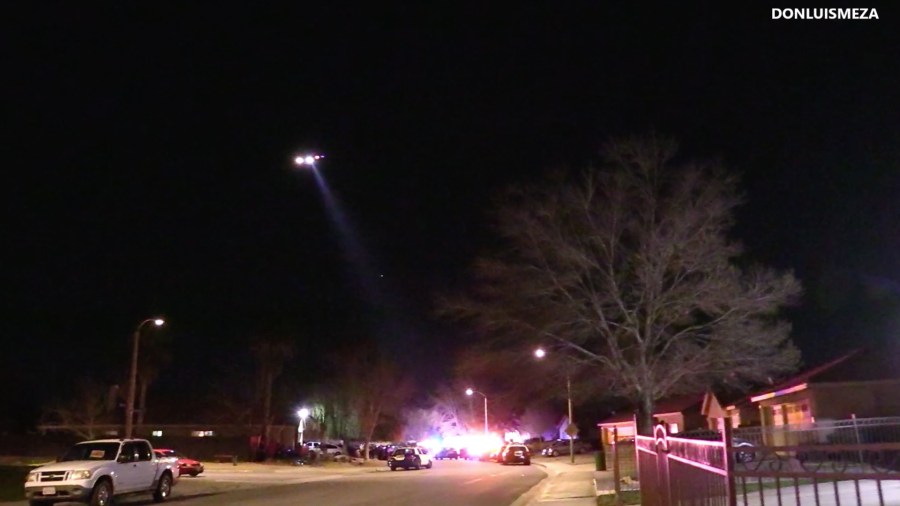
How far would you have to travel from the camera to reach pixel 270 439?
215ft

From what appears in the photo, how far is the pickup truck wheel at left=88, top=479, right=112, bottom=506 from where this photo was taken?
76.3 ft

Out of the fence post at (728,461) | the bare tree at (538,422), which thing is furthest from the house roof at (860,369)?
the bare tree at (538,422)

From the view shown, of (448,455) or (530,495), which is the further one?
(448,455)

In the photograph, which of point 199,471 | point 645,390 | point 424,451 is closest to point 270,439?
point 424,451

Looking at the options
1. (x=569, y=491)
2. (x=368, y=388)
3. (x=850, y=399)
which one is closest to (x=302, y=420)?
(x=368, y=388)

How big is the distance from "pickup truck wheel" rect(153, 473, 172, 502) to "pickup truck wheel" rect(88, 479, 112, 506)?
276cm

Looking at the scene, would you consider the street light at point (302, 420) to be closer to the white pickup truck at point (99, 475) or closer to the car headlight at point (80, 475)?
the white pickup truck at point (99, 475)

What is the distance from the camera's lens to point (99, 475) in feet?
77.2

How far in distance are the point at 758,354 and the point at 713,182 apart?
17.3ft

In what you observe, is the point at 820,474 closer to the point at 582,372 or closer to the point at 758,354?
the point at 758,354

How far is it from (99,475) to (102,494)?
0.53 m

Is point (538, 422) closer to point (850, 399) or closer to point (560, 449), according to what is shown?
point (560, 449)

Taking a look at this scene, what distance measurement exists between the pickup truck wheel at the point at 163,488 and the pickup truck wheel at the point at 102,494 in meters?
2.76

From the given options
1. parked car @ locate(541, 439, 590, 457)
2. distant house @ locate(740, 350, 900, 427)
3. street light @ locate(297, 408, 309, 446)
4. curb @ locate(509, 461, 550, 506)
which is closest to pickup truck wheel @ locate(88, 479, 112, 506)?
curb @ locate(509, 461, 550, 506)
